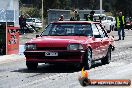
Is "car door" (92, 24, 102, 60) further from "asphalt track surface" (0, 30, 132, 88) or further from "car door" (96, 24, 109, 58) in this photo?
"asphalt track surface" (0, 30, 132, 88)

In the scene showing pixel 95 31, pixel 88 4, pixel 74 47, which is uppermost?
pixel 88 4

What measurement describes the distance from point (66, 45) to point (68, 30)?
159 cm

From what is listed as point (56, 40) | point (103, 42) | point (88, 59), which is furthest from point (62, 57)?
point (103, 42)


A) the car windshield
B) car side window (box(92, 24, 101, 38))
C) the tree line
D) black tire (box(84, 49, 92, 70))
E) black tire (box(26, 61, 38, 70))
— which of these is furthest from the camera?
the tree line

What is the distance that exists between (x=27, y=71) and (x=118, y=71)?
2545 mm

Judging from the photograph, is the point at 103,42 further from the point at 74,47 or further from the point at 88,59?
the point at 74,47

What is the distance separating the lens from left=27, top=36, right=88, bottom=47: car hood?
1368cm

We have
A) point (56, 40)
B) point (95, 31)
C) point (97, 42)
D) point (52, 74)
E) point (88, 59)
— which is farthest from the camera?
point (95, 31)

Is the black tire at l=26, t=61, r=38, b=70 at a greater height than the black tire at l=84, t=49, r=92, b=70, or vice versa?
the black tire at l=84, t=49, r=92, b=70

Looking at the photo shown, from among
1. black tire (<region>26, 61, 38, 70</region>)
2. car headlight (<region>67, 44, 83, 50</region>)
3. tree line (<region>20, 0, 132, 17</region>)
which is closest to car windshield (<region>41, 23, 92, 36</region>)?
black tire (<region>26, 61, 38, 70</region>)

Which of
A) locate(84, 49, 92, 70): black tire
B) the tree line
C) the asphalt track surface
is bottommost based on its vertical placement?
the asphalt track surface

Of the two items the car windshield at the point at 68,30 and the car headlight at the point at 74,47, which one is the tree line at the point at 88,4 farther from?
the car headlight at the point at 74,47

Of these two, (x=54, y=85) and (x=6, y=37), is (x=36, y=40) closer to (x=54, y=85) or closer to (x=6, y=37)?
(x=54, y=85)

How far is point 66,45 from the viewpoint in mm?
13641
